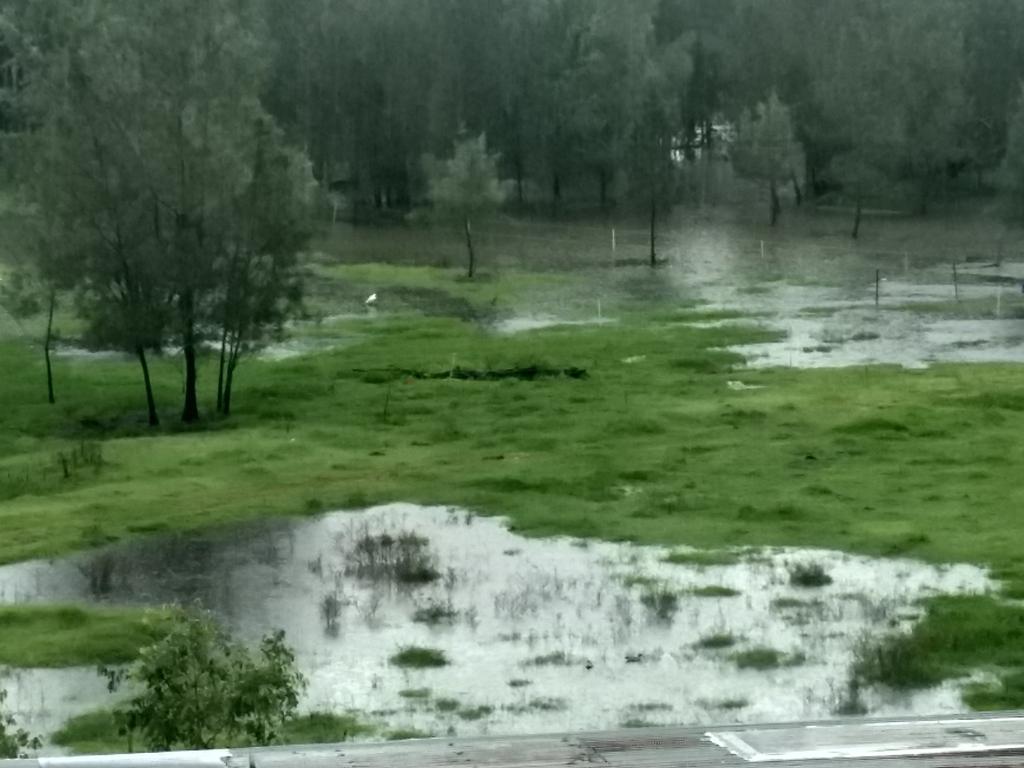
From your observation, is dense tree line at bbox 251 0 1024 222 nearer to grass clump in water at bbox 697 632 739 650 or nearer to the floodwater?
the floodwater

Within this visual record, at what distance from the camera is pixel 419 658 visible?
12.9 metres

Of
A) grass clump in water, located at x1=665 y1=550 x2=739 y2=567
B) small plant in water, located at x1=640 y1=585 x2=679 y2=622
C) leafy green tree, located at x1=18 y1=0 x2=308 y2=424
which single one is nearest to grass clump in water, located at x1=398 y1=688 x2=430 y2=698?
small plant in water, located at x1=640 y1=585 x2=679 y2=622

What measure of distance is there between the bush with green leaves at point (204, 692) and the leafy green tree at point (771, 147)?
54.8 m

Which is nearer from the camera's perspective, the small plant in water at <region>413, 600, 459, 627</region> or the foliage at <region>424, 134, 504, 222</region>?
the small plant in water at <region>413, 600, 459, 627</region>

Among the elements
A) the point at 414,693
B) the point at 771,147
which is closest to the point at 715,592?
the point at 414,693

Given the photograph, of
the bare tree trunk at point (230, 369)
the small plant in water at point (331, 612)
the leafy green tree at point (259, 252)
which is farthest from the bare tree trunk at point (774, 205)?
the small plant in water at point (331, 612)

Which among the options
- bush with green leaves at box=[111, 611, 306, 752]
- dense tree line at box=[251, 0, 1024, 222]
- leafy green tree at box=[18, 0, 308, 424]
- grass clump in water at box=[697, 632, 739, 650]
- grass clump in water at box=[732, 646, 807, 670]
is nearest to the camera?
bush with green leaves at box=[111, 611, 306, 752]

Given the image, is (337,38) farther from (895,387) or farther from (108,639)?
(108,639)

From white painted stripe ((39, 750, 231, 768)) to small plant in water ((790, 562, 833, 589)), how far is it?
460 inches

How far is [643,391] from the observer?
28.4 metres

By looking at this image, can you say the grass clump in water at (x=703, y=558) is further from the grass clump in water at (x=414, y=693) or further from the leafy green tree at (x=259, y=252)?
the leafy green tree at (x=259, y=252)

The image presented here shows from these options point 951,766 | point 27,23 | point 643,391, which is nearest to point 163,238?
point 643,391

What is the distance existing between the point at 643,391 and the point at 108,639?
1630 centimetres

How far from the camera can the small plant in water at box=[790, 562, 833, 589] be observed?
15172 mm
